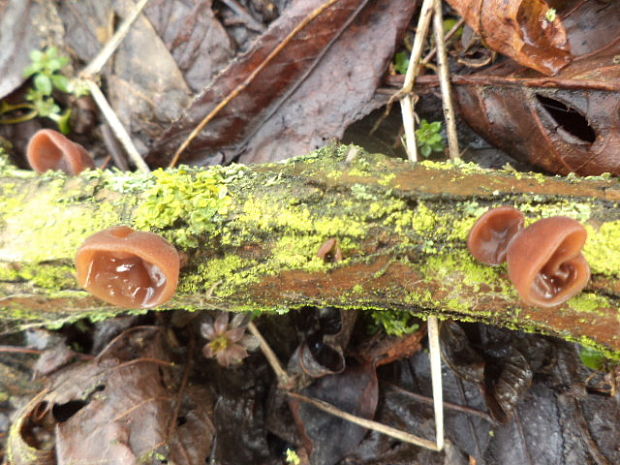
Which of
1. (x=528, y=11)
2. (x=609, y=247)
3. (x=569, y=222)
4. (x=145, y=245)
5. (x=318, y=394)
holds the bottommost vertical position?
(x=318, y=394)

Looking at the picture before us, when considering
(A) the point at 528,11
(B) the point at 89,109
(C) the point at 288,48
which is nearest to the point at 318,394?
(C) the point at 288,48

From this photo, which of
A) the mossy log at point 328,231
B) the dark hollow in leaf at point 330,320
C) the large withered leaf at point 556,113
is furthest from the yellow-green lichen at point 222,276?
the large withered leaf at point 556,113

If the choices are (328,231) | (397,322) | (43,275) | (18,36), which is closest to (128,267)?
(43,275)

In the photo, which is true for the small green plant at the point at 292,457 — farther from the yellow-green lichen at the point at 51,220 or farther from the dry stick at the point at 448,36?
the dry stick at the point at 448,36

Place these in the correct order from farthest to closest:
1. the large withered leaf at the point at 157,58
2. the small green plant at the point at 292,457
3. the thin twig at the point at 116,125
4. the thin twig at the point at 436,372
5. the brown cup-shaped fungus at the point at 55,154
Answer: the large withered leaf at the point at 157,58 → the thin twig at the point at 116,125 → the small green plant at the point at 292,457 → the brown cup-shaped fungus at the point at 55,154 → the thin twig at the point at 436,372

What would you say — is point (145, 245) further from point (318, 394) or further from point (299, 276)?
point (318, 394)

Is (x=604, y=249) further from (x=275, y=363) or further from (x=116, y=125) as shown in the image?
(x=116, y=125)

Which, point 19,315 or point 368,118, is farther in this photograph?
point 368,118
